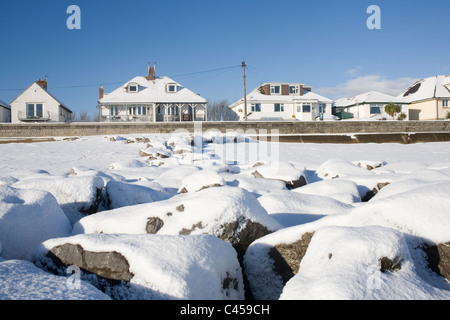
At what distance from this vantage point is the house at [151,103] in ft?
107

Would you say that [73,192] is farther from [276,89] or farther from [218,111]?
[218,111]

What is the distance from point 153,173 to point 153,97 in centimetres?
2707

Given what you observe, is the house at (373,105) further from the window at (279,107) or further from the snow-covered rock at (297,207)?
the snow-covered rock at (297,207)

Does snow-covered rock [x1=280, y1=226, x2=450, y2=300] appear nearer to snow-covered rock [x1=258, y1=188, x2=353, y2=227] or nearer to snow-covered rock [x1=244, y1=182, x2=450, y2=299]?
snow-covered rock [x1=244, y1=182, x2=450, y2=299]

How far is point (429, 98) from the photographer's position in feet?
127

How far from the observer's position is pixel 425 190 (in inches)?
118

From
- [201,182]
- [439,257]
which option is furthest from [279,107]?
[439,257]

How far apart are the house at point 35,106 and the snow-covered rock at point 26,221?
35.0 metres

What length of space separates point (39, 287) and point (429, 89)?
4747 cm

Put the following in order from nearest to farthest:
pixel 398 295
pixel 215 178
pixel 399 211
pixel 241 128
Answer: pixel 398 295
pixel 399 211
pixel 215 178
pixel 241 128

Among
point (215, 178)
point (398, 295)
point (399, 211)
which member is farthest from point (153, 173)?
point (398, 295)

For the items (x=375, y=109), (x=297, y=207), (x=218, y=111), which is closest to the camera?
(x=297, y=207)
